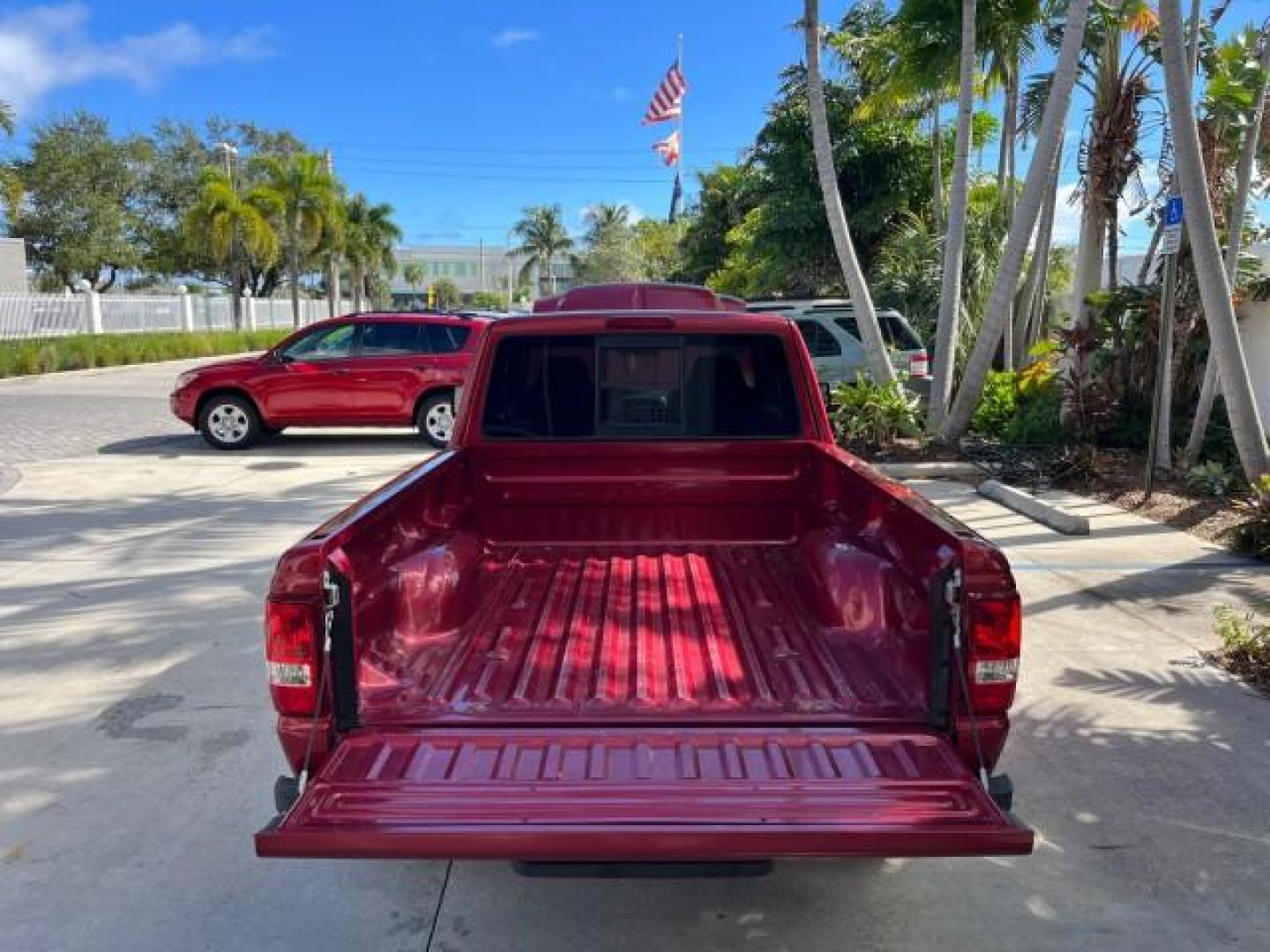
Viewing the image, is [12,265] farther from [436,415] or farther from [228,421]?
[436,415]

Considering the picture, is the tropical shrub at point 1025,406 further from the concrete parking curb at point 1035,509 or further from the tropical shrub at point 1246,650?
the tropical shrub at point 1246,650

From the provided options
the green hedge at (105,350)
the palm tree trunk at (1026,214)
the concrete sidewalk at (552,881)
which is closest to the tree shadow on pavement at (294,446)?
the concrete sidewalk at (552,881)

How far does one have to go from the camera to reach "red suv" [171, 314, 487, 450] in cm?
1245

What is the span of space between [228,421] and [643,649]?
34.0 feet

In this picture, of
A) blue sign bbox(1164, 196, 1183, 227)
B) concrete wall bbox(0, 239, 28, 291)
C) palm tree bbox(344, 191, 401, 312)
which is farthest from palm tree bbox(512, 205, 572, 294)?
blue sign bbox(1164, 196, 1183, 227)

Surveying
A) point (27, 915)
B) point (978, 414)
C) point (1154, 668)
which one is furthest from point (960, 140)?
point (27, 915)

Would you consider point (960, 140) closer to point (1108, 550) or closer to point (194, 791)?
point (1108, 550)

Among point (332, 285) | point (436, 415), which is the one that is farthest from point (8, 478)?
point (332, 285)

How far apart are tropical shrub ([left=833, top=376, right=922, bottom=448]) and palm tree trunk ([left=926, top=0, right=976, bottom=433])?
0.39m

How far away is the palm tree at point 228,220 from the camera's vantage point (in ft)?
118

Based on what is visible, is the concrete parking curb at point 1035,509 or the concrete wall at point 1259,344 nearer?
the concrete parking curb at point 1035,509

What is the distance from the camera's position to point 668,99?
105 ft

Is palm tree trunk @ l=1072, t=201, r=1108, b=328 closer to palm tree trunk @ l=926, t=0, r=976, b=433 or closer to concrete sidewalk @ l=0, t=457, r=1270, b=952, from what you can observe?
palm tree trunk @ l=926, t=0, r=976, b=433

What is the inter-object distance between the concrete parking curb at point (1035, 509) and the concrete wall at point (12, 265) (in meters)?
34.3
